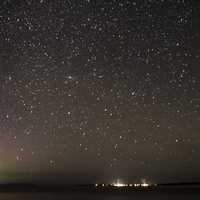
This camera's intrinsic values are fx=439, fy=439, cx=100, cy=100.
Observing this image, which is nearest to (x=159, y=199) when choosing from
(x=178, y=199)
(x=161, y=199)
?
(x=161, y=199)

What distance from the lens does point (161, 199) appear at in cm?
11550

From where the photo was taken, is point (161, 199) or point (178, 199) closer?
point (178, 199)

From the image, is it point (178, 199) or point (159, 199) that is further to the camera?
point (159, 199)

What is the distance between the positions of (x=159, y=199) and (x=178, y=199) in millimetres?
8774

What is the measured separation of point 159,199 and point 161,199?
0.83 metres

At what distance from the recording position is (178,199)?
107m

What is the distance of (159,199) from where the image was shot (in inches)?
4525

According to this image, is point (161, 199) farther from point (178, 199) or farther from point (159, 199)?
point (178, 199)

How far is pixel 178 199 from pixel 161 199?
9089 mm
